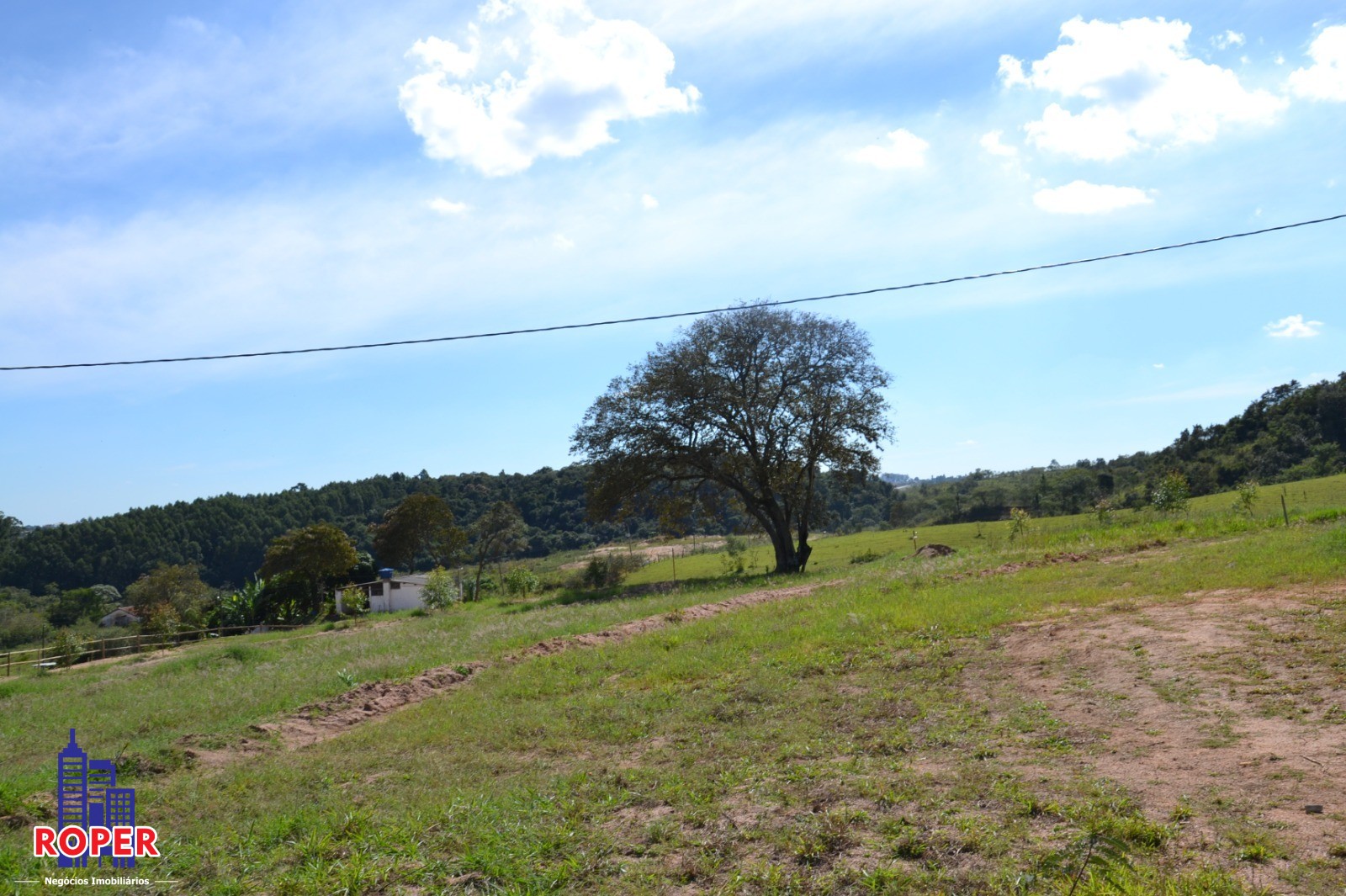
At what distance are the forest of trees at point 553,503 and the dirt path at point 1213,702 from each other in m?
28.2

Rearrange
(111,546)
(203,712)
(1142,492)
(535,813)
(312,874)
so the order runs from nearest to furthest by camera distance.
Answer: (312,874) < (535,813) < (203,712) < (1142,492) < (111,546)

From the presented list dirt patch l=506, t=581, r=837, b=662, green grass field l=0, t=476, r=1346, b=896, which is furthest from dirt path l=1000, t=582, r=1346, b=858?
dirt patch l=506, t=581, r=837, b=662

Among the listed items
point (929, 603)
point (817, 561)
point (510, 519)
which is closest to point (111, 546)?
point (510, 519)

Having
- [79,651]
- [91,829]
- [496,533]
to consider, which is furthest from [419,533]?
[91,829]

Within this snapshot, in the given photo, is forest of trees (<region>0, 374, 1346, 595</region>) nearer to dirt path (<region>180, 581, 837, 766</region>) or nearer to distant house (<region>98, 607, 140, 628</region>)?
distant house (<region>98, 607, 140, 628</region>)

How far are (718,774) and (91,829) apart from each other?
473cm

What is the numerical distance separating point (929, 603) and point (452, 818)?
33.3 ft

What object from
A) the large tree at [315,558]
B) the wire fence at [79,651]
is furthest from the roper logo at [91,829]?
the large tree at [315,558]

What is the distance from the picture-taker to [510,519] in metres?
52.2

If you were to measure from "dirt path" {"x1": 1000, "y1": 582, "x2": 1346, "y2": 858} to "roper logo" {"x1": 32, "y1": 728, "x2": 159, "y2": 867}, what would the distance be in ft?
21.2

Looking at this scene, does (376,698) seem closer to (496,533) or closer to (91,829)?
(91,829)

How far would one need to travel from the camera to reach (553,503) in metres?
89.9

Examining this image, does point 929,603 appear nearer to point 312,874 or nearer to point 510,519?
point 312,874

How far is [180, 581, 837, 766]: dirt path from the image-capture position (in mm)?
9344
